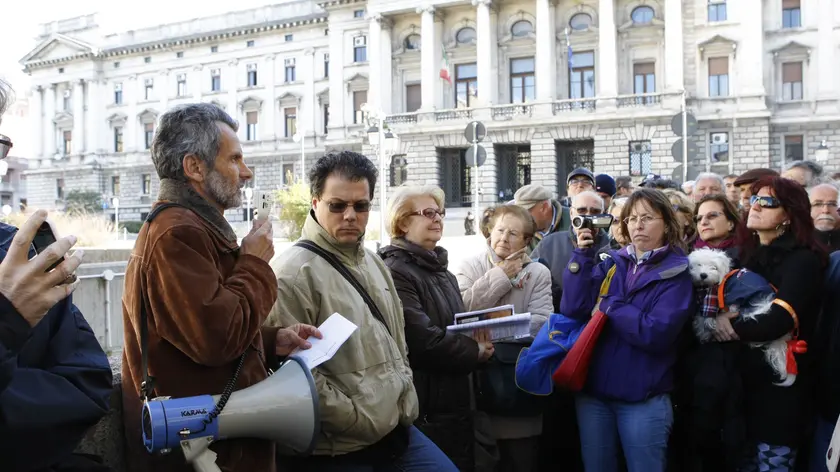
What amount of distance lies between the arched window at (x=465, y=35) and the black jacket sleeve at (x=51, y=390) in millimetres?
35930

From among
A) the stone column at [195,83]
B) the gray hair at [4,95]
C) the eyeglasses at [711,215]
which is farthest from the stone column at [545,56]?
the gray hair at [4,95]

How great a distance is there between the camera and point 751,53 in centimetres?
3011

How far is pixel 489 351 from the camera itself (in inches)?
117

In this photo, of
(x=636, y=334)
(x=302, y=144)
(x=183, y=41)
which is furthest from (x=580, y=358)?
(x=183, y=41)

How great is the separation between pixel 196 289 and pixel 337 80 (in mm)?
39799

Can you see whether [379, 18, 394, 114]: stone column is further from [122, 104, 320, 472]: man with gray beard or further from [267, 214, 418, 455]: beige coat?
[122, 104, 320, 472]: man with gray beard

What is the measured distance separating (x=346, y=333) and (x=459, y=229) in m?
28.8

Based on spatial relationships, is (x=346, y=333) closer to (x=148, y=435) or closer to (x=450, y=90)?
(x=148, y=435)

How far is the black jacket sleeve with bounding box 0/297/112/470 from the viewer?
1.38 metres

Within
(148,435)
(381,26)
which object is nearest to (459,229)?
(381,26)

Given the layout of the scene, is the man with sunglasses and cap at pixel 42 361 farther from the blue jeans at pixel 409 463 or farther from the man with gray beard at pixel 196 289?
the blue jeans at pixel 409 463

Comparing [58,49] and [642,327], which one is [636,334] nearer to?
[642,327]

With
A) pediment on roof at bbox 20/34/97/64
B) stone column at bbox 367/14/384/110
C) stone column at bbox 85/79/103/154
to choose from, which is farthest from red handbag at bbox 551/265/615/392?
pediment on roof at bbox 20/34/97/64

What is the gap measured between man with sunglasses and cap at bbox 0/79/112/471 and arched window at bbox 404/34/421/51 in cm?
3638
